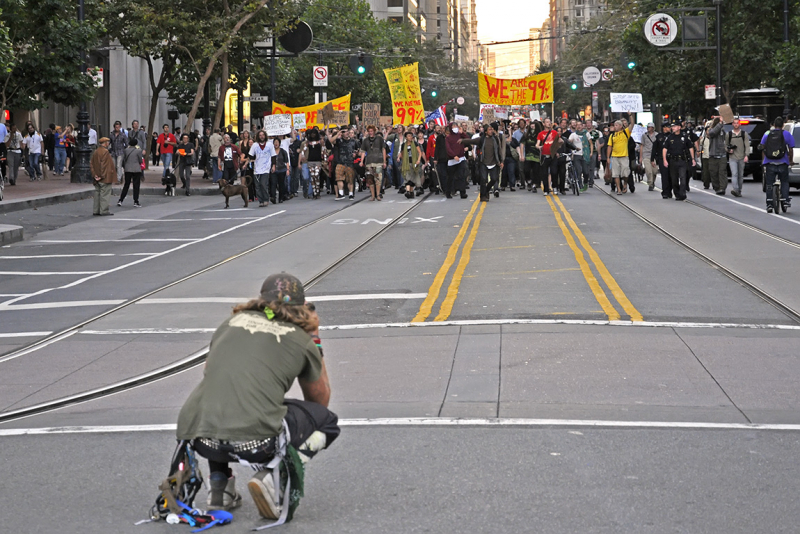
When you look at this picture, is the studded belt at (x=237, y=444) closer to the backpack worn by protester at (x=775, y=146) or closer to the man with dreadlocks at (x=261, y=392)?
the man with dreadlocks at (x=261, y=392)

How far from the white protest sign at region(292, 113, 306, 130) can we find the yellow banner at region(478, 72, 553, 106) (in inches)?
349

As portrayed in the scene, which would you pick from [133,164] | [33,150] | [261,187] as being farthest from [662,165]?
[33,150]

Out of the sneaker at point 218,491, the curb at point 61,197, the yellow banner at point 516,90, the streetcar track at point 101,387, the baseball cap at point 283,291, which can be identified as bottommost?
the streetcar track at point 101,387

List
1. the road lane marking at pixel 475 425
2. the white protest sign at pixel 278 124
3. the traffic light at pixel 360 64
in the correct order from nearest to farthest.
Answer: the road lane marking at pixel 475 425 < the white protest sign at pixel 278 124 < the traffic light at pixel 360 64

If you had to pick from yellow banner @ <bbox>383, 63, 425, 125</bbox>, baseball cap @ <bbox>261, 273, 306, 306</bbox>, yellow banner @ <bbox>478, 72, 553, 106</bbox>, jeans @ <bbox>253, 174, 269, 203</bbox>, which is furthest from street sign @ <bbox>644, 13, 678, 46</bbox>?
baseball cap @ <bbox>261, 273, 306, 306</bbox>

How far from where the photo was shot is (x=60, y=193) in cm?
3047

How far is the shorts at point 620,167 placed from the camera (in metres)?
Result: 30.2

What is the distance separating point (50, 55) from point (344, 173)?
10.3 meters

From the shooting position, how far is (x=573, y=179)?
99.3 feet

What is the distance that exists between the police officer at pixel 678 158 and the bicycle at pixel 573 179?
9.43 ft

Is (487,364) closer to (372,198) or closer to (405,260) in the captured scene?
(405,260)

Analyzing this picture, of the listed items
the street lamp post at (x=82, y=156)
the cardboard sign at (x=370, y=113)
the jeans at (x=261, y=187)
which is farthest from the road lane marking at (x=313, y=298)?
the cardboard sign at (x=370, y=113)

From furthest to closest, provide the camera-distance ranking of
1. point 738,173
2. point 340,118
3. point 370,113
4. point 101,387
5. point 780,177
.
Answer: point 370,113 → point 340,118 → point 738,173 → point 780,177 → point 101,387

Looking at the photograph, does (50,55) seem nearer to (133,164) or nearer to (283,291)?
(133,164)
